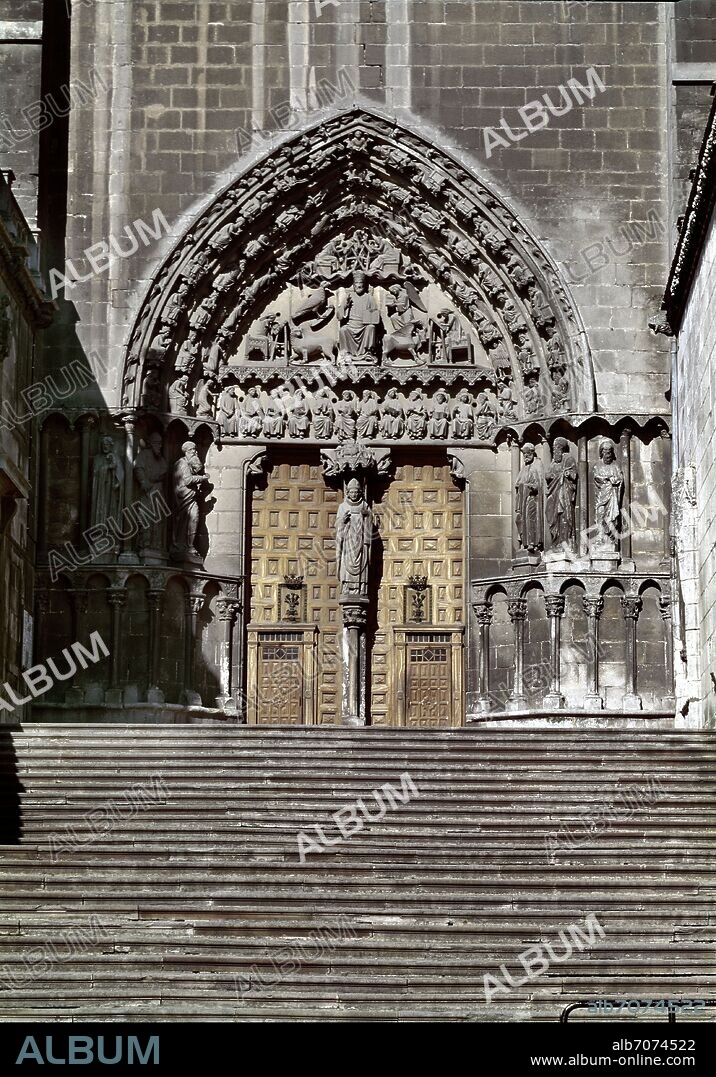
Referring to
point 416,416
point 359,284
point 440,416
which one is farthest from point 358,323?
point 440,416

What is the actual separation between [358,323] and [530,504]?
279cm

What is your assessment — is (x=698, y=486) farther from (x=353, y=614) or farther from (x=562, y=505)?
(x=353, y=614)

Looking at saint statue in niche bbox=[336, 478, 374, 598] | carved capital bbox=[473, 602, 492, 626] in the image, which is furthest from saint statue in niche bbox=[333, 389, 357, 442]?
carved capital bbox=[473, 602, 492, 626]

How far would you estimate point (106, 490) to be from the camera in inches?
825

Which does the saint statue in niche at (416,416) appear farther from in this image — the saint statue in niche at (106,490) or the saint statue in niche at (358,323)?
the saint statue in niche at (106,490)

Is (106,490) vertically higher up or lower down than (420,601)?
higher up

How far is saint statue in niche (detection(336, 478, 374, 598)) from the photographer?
71.2 feet

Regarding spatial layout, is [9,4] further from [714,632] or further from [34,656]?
[714,632]

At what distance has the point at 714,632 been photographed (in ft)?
58.3

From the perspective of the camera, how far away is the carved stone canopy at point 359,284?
70.3 feet

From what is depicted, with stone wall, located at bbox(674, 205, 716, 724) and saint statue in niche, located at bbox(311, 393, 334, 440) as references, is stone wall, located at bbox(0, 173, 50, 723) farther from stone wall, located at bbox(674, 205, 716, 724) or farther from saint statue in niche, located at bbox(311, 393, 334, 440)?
stone wall, located at bbox(674, 205, 716, 724)

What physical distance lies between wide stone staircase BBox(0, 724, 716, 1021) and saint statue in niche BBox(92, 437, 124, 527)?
4.25 meters
